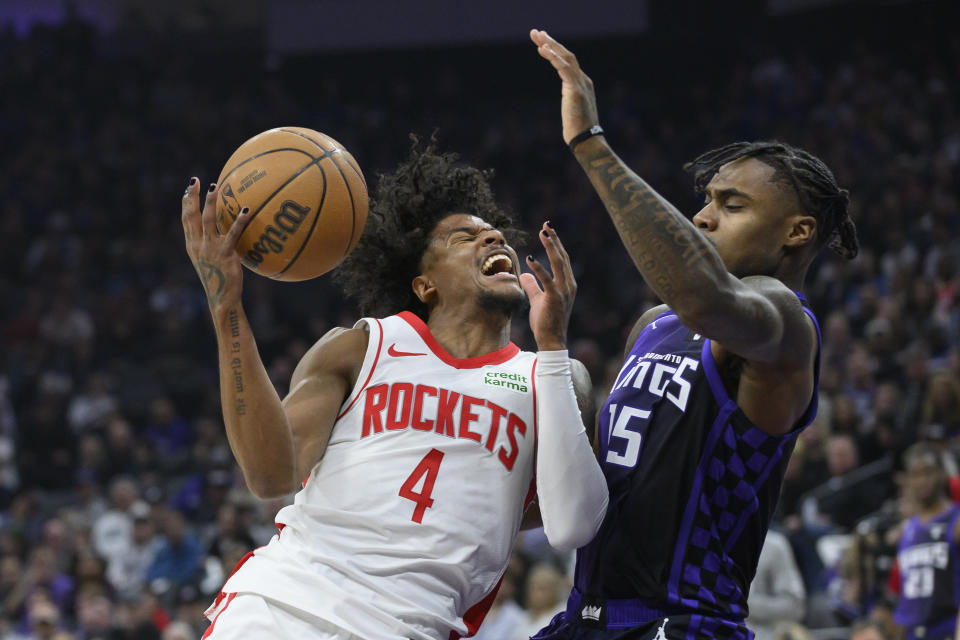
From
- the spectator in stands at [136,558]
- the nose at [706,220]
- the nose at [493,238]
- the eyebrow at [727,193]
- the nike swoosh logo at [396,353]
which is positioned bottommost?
the spectator in stands at [136,558]

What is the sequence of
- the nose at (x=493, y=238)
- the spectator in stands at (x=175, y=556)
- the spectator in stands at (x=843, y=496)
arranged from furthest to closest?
1. the spectator in stands at (x=175, y=556)
2. the spectator in stands at (x=843, y=496)
3. the nose at (x=493, y=238)

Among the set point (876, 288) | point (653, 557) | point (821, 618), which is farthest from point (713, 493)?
point (876, 288)

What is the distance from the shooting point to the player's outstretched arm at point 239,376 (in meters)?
2.96

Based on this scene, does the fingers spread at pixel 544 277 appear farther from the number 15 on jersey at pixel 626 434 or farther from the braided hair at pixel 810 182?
the braided hair at pixel 810 182

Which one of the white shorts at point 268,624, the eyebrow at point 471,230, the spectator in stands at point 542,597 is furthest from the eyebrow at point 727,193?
the spectator in stands at point 542,597

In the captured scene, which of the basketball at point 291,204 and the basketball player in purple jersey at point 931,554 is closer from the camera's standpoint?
the basketball at point 291,204

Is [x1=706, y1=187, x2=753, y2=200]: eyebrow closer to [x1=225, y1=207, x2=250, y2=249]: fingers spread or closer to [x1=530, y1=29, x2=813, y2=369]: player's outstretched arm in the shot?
[x1=530, y1=29, x2=813, y2=369]: player's outstretched arm

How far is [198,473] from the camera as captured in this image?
11148mm

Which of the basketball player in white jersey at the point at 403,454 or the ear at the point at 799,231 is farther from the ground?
the ear at the point at 799,231

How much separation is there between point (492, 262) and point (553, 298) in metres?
0.55

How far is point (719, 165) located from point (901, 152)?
1052cm

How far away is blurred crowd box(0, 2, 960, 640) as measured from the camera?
808cm

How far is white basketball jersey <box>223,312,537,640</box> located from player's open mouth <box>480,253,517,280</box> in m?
0.30

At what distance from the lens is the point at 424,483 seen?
10.1 feet
